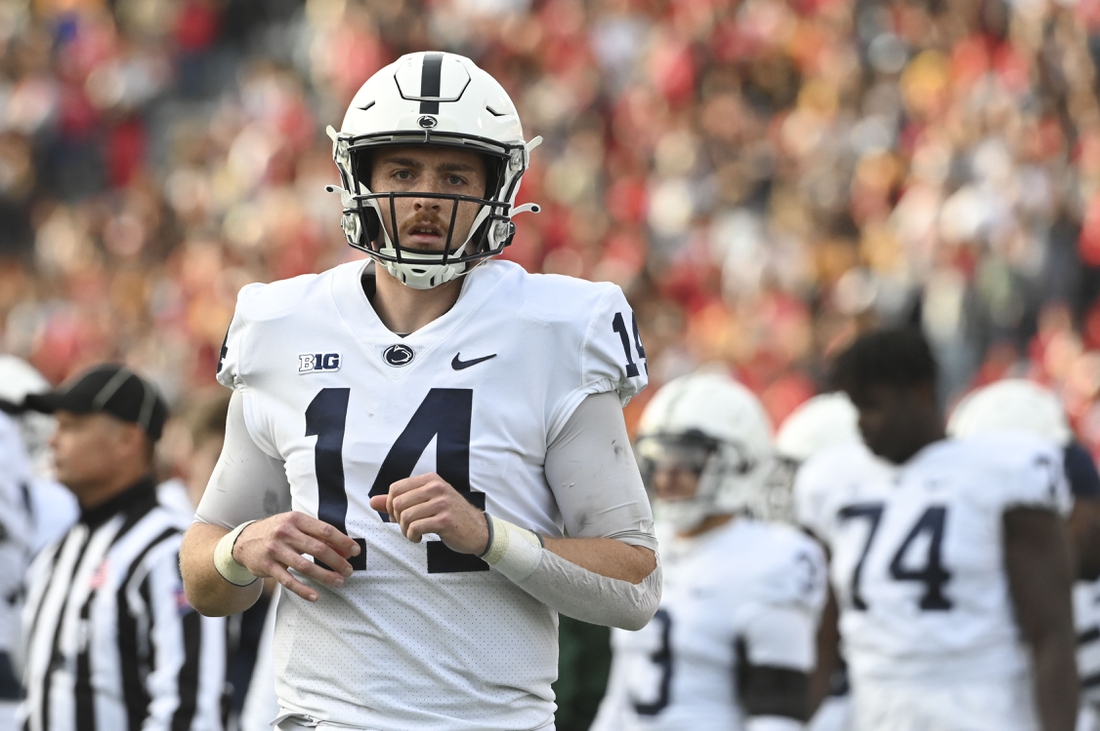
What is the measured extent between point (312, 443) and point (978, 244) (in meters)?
8.44

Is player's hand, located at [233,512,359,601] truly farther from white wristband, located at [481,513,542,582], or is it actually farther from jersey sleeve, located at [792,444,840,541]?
jersey sleeve, located at [792,444,840,541]

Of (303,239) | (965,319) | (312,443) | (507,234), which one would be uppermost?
(303,239)

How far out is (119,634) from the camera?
14.1ft

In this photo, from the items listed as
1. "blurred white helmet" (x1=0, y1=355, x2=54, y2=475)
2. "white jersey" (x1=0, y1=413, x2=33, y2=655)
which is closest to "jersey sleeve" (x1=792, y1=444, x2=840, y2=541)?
"white jersey" (x1=0, y1=413, x2=33, y2=655)

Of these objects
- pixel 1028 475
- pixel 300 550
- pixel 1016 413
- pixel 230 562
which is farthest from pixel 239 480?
pixel 1016 413

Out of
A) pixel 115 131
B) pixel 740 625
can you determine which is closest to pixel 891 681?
pixel 740 625

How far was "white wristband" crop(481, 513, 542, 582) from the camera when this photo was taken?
2.57 meters

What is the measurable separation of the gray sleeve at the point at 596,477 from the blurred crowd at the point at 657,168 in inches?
260

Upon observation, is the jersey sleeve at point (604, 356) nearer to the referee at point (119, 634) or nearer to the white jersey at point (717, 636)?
the referee at point (119, 634)

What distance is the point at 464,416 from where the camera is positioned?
2.68m

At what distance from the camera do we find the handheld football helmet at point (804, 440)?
22.9 feet

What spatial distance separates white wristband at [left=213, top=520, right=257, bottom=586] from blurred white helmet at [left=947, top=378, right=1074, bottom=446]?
14.2 ft

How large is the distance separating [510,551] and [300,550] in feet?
1.04

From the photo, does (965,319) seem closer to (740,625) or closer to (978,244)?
(978,244)
